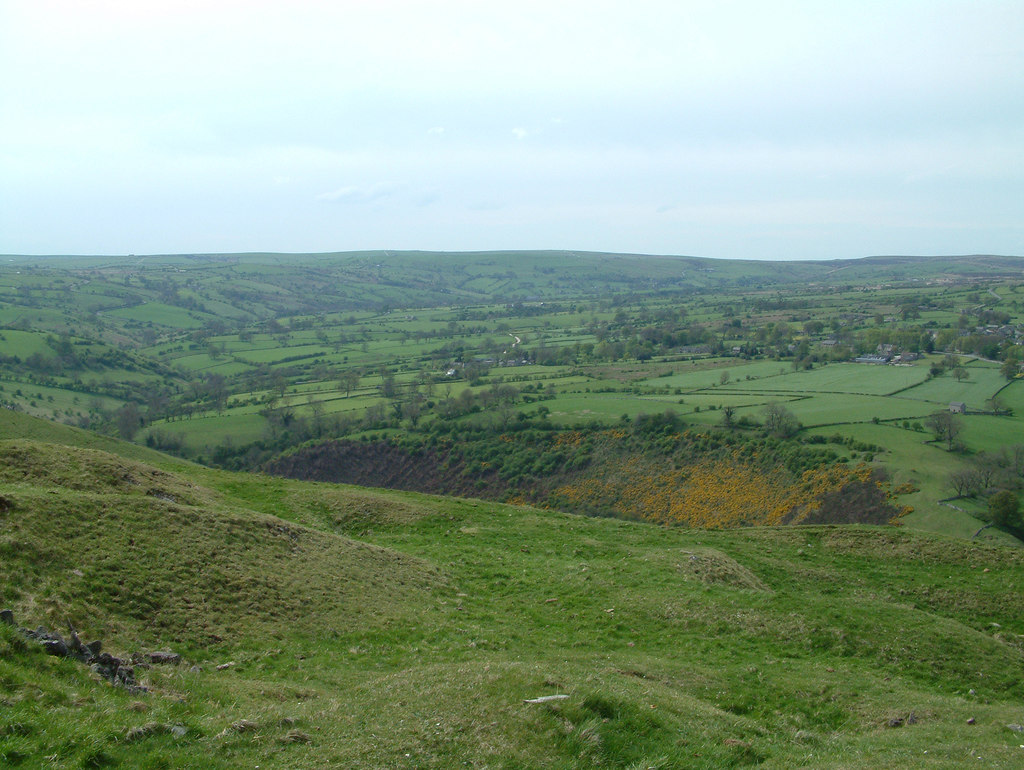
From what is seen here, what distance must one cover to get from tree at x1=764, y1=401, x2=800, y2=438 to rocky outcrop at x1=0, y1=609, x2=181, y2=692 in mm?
65816

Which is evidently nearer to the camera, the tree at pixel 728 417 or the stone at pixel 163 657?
the stone at pixel 163 657

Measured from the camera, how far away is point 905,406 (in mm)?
76875

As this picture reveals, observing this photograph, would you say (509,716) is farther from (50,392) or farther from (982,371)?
(50,392)

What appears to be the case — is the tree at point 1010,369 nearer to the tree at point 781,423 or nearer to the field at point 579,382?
the field at point 579,382

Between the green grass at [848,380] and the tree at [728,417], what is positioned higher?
the green grass at [848,380]

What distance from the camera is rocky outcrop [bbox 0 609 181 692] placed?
1292 centimetres

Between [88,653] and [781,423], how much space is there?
67696 mm

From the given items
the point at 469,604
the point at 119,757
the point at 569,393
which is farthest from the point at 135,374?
the point at 119,757

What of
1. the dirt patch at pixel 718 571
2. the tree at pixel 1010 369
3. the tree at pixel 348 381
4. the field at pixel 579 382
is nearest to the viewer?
the dirt patch at pixel 718 571

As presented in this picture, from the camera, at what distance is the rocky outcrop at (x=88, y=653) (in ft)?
42.4

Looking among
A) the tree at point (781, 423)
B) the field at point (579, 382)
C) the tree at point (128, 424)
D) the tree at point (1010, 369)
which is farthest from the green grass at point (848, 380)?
the tree at point (128, 424)

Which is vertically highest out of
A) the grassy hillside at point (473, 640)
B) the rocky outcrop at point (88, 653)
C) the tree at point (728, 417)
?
the rocky outcrop at point (88, 653)

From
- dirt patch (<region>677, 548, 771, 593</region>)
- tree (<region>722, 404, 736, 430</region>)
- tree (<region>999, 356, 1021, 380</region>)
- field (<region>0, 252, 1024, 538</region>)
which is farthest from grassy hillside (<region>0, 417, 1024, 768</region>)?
tree (<region>999, 356, 1021, 380</region>)

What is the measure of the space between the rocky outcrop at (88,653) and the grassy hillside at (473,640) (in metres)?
0.38
